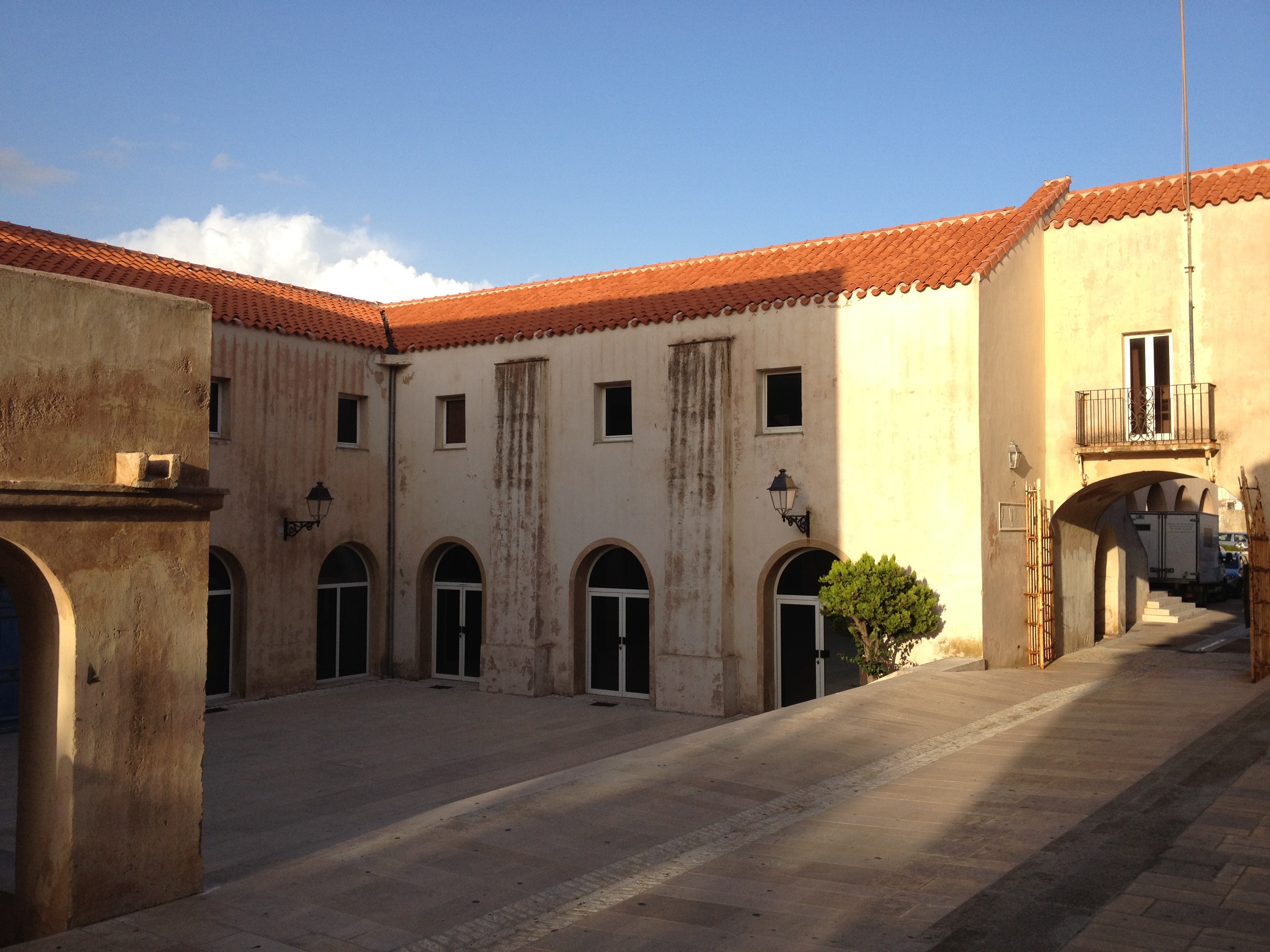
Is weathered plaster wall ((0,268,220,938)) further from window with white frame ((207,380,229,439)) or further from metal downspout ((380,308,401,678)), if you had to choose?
metal downspout ((380,308,401,678))

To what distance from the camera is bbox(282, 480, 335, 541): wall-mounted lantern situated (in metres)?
19.5

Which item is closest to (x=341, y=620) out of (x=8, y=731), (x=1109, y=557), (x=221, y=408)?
(x=221, y=408)

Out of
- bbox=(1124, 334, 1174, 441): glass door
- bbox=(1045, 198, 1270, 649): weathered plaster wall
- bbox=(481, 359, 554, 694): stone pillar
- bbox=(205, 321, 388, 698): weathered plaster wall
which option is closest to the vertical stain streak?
bbox=(481, 359, 554, 694): stone pillar

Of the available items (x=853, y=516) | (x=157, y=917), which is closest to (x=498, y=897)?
(x=157, y=917)

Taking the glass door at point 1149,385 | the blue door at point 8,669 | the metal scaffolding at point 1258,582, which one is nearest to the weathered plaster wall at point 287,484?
the blue door at point 8,669

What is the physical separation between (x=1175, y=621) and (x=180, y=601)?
25.0 m

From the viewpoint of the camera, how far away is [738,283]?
1931cm

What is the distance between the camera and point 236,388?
18.9 meters

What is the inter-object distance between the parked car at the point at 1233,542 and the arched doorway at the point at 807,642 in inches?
1222

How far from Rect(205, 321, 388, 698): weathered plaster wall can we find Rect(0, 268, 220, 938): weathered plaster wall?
10.7 metres

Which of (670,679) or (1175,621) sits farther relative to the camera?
(1175,621)

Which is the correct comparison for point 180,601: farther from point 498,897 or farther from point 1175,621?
point 1175,621

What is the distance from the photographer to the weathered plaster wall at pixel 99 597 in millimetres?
6867

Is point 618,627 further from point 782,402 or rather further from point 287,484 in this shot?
point 287,484
